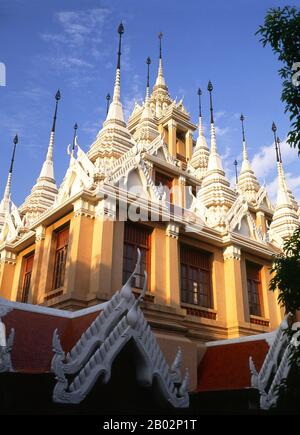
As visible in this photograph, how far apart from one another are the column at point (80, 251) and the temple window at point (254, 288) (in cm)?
671

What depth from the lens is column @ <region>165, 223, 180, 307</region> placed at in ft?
47.6

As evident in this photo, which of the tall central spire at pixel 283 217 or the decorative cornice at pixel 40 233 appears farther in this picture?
the tall central spire at pixel 283 217

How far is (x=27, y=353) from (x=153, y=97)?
20450mm

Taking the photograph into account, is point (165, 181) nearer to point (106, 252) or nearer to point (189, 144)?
point (189, 144)

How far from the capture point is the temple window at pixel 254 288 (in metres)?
17.2

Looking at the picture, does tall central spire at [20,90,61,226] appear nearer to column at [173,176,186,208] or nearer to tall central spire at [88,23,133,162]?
tall central spire at [88,23,133,162]

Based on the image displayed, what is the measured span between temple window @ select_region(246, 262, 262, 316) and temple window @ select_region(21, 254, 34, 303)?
7991 mm

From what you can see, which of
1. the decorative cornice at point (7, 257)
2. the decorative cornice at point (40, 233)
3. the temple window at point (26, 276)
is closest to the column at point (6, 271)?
the decorative cornice at point (7, 257)

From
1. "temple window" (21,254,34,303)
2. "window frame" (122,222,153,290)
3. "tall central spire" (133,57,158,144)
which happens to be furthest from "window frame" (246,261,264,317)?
"temple window" (21,254,34,303)

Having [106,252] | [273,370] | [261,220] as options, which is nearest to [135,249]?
[106,252]

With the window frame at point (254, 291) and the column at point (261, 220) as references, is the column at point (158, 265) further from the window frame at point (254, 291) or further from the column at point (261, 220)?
the column at point (261, 220)
